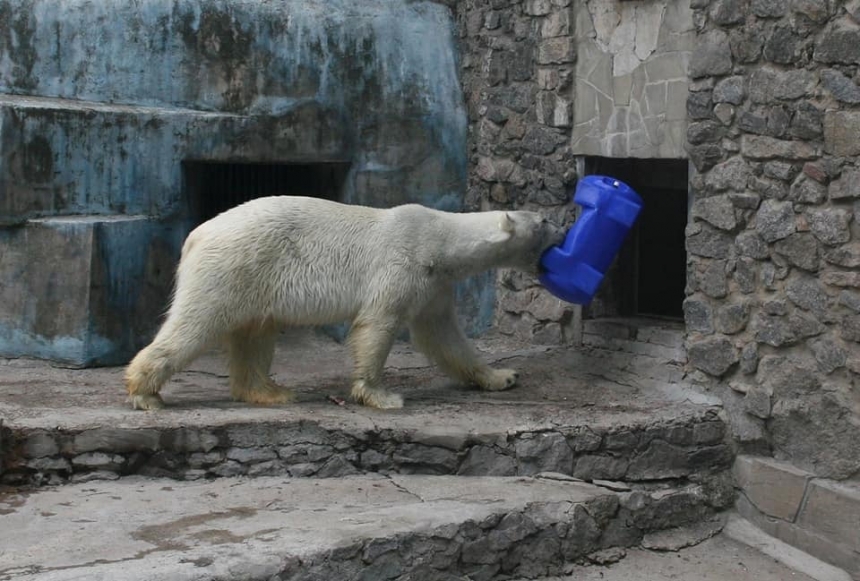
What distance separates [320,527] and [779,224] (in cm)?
273

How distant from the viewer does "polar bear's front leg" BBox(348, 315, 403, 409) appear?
6.10 m

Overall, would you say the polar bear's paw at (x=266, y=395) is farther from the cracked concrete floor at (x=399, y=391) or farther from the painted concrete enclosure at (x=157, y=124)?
the painted concrete enclosure at (x=157, y=124)

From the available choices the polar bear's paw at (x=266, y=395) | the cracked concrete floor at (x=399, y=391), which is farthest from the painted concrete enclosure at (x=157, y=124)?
the polar bear's paw at (x=266, y=395)

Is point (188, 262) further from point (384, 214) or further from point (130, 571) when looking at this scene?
point (130, 571)

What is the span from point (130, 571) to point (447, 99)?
4735 mm

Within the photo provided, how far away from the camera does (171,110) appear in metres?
7.38

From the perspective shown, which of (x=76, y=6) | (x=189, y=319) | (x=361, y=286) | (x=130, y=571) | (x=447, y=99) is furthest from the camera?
(x=447, y=99)

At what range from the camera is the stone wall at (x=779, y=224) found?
5.50m

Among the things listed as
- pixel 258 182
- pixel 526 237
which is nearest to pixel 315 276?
pixel 526 237

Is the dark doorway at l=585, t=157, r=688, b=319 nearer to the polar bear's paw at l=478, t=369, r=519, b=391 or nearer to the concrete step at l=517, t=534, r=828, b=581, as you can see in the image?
the polar bear's paw at l=478, t=369, r=519, b=391

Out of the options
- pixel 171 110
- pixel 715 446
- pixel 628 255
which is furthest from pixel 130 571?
pixel 628 255

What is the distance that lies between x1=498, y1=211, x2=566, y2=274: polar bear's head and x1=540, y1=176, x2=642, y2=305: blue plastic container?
6 cm

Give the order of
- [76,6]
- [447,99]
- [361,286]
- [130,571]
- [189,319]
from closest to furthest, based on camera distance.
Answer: [130,571]
[189,319]
[361,286]
[76,6]
[447,99]

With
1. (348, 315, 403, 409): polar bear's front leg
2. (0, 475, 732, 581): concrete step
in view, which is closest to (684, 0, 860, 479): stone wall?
(0, 475, 732, 581): concrete step
